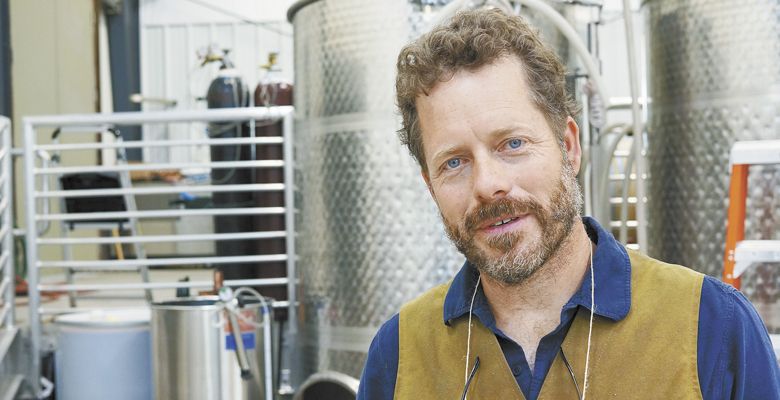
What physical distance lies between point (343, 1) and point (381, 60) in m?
0.26

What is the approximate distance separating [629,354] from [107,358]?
250 cm

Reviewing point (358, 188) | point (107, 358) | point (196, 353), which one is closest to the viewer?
point (196, 353)

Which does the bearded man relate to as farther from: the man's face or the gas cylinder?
the gas cylinder

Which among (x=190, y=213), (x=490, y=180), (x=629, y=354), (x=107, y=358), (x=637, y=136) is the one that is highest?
(x=637, y=136)

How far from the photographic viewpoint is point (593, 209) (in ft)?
9.64

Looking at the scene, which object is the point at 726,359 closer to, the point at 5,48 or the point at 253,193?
the point at 253,193

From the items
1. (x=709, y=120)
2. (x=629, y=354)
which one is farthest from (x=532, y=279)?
(x=709, y=120)

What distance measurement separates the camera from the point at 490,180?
3.47ft

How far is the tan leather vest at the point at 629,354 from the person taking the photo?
3.38 ft

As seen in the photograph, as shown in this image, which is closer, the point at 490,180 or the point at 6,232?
the point at 490,180

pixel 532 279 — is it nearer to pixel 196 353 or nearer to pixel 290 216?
pixel 196 353

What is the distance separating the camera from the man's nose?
106cm

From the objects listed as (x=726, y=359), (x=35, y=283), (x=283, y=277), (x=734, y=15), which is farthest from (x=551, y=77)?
(x=35, y=283)

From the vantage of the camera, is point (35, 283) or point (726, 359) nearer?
point (726, 359)
